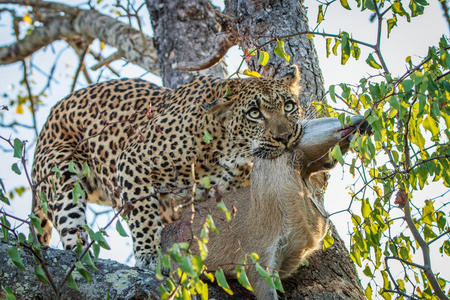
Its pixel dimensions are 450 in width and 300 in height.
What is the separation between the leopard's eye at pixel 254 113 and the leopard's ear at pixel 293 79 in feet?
1.28

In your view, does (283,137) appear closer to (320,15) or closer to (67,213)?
(320,15)

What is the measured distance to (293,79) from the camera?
654cm

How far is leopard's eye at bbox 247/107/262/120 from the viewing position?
6531 millimetres

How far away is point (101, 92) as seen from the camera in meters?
7.94

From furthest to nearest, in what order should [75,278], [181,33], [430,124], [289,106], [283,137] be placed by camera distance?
[181,33], [289,106], [283,137], [75,278], [430,124]

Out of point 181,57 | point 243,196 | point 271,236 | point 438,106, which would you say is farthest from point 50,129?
point 438,106

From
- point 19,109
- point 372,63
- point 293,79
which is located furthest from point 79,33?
point 372,63

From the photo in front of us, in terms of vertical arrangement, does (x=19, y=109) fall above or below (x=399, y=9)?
above

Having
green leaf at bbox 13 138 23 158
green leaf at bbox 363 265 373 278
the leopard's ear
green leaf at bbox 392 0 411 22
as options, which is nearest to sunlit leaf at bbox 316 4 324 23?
green leaf at bbox 392 0 411 22

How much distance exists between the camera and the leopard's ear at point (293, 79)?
646cm

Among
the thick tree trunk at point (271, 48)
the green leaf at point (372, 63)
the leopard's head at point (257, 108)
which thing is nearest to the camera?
the green leaf at point (372, 63)

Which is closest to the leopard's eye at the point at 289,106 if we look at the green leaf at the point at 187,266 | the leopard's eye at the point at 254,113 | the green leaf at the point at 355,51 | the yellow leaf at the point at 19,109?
the leopard's eye at the point at 254,113

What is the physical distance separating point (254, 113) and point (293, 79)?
508 mm

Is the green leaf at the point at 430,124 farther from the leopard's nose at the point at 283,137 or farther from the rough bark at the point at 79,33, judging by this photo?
the rough bark at the point at 79,33
